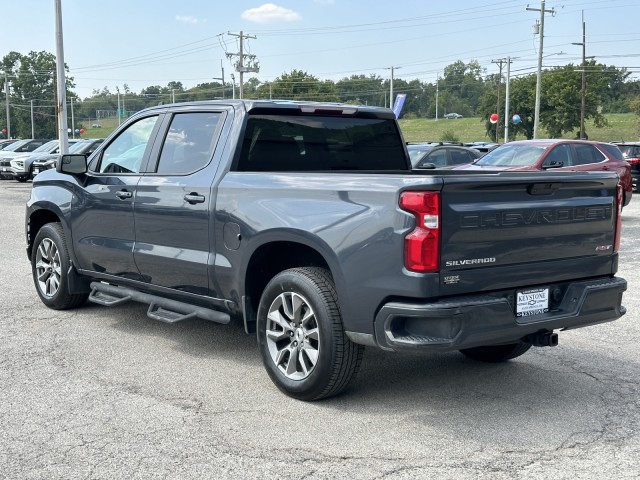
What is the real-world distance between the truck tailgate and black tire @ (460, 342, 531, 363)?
0.92m

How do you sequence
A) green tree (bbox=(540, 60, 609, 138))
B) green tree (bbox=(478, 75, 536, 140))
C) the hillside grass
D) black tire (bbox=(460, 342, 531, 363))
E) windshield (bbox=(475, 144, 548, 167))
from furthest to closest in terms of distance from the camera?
green tree (bbox=(478, 75, 536, 140)) < the hillside grass < green tree (bbox=(540, 60, 609, 138)) < windshield (bbox=(475, 144, 548, 167)) < black tire (bbox=(460, 342, 531, 363))

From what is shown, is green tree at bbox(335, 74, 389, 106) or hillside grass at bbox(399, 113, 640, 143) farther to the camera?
green tree at bbox(335, 74, 389, 106)

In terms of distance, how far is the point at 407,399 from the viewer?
496cm

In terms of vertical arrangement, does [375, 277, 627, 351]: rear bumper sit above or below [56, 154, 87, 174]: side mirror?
below

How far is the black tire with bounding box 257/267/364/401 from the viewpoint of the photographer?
4609 millimetres

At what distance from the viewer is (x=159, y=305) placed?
19.8 feet

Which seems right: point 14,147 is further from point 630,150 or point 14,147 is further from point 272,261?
point 272,261

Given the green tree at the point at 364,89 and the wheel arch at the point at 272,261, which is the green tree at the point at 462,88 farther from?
the wheel arch at the point at 272,261

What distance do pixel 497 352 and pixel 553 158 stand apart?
34.2ft

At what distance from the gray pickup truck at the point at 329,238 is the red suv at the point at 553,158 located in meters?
9.27

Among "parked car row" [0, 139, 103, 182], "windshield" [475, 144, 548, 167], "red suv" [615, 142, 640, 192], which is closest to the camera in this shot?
"windshield" [475, 144, 548, 167]

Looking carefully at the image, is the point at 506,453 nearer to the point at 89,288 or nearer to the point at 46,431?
the point at 46,431

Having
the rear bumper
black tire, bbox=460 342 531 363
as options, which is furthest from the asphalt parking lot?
the rear bumper

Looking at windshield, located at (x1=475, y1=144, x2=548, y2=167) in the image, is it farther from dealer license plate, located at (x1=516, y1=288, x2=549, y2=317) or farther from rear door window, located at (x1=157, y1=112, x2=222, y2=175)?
dealer license plate, located at (x1=516, y1=288, x2=549, y2=317)
